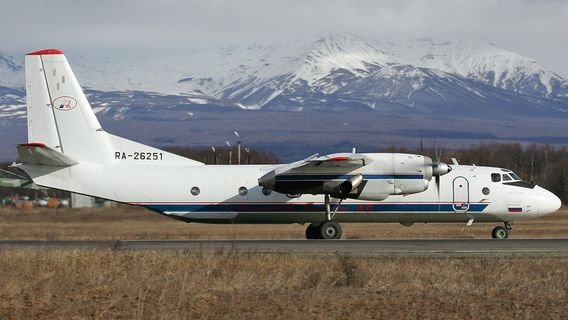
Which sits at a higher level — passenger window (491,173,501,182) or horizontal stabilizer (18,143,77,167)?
horizontal stabilizer (18,143,77,167)

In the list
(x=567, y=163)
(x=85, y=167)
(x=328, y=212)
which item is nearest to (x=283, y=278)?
(x=328, y=212)

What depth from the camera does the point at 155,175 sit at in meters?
36.1

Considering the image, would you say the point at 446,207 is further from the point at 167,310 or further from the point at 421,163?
the point at 167,310

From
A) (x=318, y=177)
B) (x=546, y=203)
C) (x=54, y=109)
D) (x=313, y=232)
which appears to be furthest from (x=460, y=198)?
(x=54, y=109)

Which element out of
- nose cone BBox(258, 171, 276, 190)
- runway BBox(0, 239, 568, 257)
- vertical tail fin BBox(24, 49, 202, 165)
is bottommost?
runway BBox(0, 239, 568, 257)

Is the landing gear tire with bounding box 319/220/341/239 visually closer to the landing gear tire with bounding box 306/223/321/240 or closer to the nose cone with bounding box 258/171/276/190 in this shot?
the landing gear tire with bounding box 306/223/321/240

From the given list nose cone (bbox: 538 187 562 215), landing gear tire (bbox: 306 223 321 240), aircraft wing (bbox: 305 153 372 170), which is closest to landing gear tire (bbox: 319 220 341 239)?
landing gear tire (bbox: 306 223 321 240)

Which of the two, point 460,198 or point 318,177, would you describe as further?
point 460,198

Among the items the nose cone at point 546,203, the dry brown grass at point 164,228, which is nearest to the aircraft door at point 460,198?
the nose cone at point 546,203

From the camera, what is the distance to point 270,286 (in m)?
20.5

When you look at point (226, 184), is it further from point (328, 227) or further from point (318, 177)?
point (328, 227)

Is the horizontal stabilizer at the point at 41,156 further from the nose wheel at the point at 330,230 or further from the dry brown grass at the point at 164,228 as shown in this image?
the nose wheel at the point at 330,230

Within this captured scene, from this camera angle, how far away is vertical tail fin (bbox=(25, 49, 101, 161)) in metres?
36.0

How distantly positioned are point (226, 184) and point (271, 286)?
51.8 feet
